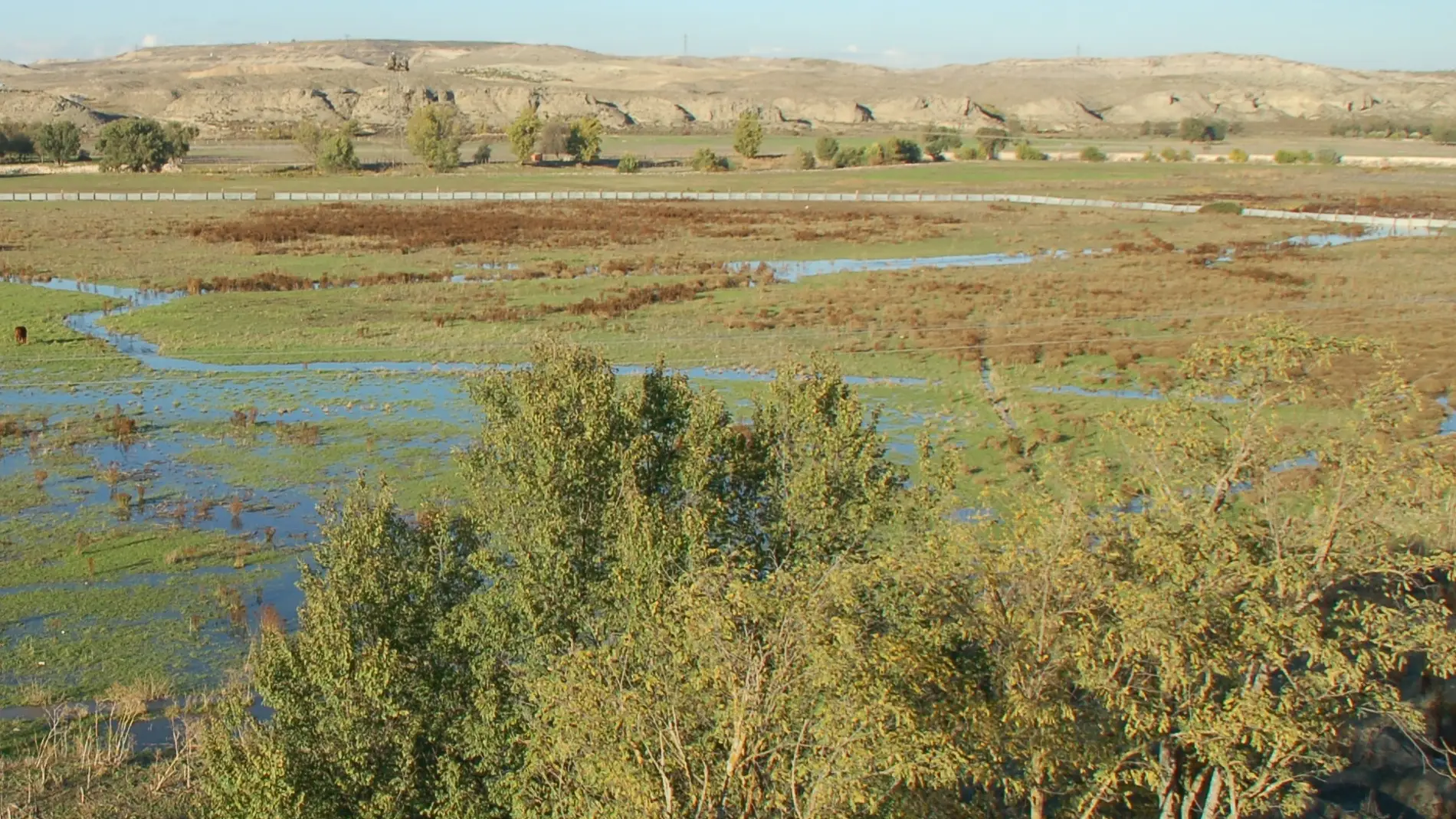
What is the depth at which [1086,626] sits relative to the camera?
10227mm

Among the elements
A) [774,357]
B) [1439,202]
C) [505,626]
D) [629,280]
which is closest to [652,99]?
[1439,202]

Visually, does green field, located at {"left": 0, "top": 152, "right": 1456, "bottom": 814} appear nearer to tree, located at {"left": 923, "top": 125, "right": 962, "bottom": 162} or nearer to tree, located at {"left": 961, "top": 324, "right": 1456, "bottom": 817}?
tree, located at {"left": 961, "top": 324, "right": 1456, "bottom": 817}

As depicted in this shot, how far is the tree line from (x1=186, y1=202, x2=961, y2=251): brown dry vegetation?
5077cm

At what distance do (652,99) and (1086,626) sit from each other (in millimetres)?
192160

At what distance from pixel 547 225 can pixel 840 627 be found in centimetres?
6551

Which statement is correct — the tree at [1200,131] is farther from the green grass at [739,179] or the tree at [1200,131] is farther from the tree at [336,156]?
the tree at [336,156]

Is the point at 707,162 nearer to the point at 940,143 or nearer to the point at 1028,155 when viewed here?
the point at 940,143

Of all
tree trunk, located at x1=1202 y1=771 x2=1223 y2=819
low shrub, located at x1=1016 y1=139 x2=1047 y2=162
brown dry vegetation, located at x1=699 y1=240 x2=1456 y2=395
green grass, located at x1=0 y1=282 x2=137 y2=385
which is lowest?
green grass, located at x1=0 y1=282 x2=137 y2=385

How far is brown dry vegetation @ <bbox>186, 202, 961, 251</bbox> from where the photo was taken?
65312 mm

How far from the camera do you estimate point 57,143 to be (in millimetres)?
111625

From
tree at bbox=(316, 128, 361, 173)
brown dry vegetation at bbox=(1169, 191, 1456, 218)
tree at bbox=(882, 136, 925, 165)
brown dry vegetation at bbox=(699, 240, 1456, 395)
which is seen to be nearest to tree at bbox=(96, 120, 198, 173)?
tree at bbox=(316, 128, 361, 173)

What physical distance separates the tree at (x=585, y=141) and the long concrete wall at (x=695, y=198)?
29771 millimetres

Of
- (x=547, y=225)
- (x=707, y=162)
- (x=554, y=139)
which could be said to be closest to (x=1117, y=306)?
(x=547, y=225)

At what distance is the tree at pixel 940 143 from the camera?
140m
